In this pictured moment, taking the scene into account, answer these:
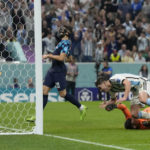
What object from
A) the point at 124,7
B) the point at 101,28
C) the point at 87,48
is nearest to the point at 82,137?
the point at 87,48

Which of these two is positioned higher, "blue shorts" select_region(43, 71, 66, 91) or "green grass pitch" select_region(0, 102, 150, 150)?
"blue shorts" select_region(43, 71, 66, 91)

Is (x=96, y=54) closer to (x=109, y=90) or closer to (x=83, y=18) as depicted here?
(x=83, y=18)

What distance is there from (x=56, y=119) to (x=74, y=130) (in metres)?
3.04

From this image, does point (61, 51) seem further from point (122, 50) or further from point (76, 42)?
point (122, 50)

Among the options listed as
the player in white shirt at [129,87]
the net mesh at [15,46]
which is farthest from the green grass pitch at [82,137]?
the net mesh at [15,46]

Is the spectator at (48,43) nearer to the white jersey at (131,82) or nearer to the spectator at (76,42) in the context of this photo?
the spectator at (76,42)

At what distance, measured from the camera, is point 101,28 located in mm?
25766

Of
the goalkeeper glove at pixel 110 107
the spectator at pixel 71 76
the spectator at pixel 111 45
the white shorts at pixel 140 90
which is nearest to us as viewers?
the goalkeeper glove at pixel 110 107

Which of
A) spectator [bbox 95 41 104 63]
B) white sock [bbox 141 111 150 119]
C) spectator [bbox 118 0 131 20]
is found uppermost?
spectator [bbox 118 0 131 20]

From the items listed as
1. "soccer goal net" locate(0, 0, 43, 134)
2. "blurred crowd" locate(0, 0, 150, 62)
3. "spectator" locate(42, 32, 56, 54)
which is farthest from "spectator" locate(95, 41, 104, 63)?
"soccer goal net" locate(0, 0, 43, 134)

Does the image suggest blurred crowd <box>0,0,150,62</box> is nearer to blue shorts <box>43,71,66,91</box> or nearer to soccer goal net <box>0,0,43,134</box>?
soccer goal net <box>0,0,43,134</box>

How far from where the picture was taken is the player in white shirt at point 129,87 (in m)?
10.7

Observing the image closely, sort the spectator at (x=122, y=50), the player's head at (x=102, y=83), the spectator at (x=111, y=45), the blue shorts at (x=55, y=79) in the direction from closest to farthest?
1. the player's head at (x=102, y=83)
2. the blue shorts at (x=55, y=79)
3. the spectator at (x=111, y=45)
4. the spectator at (x=122, y=50)

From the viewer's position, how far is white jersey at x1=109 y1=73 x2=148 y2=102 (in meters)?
10.9
